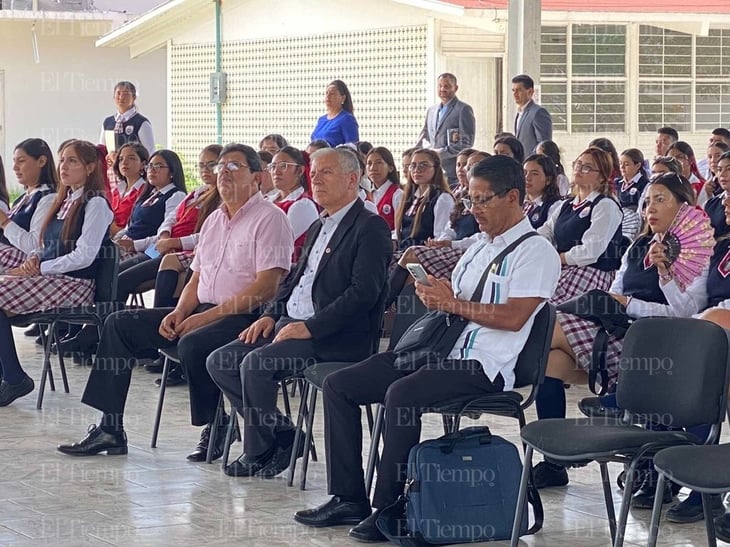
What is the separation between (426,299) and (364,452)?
1.47 m

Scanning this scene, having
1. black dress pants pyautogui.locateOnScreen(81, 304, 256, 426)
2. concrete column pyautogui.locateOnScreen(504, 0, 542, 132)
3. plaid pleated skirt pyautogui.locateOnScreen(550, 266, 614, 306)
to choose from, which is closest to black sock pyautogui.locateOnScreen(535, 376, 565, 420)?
black dress pants pyautogui.locateOnScreen(81, 304, 256, 426)

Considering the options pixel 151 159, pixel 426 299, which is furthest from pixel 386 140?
pixel 426 299

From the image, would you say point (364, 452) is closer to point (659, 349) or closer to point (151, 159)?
point (659, 349)

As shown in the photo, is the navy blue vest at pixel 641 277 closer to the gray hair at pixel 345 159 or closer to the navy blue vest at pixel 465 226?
the gray hair at pixel 345 159

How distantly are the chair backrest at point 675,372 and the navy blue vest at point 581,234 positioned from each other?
7.94ft

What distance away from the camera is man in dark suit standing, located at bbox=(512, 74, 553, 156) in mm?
10312

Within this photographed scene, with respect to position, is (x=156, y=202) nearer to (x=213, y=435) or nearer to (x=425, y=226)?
(x=425, y=226)

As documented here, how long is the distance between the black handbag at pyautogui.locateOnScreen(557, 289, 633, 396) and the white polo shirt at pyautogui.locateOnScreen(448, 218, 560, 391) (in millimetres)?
921

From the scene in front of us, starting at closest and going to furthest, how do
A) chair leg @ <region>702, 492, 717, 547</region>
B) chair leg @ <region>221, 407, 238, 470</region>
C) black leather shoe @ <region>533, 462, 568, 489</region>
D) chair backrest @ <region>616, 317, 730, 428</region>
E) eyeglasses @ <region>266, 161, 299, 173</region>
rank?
1. chair leg @ <region>702, 492, 717, 547</region>
2. chair backrest @ <region>616, 317, 730, 428</region>
3. black leather shoe @ <region>533, 462, 568, 489</region>
4. chair leg @ <region>221, 407, 238, 470</region>
5. eyeglasses @ <region>266, 161, 299, 173</region>

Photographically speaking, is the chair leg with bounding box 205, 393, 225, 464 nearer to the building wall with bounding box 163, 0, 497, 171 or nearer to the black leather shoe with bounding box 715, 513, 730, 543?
the black leather shoe with bounding box 715, 513, 730, 543

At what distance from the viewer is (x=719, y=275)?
5.59m

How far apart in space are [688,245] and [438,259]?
277cm

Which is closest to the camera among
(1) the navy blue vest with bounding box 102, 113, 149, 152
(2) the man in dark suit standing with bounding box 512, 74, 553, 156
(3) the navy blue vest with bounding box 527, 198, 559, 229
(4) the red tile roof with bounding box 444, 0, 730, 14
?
(3) the navy blue vest with bounding box 527, 198, 559, 229

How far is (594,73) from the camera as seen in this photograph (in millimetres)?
17094
